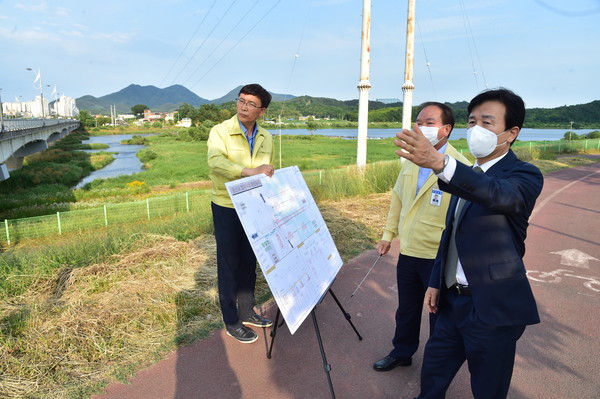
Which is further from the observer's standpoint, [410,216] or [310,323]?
[310,323]

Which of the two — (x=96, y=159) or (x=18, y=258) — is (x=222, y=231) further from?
(x=96, y=159)

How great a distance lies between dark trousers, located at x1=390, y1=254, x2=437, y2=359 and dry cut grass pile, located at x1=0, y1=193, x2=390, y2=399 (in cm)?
Result: 177

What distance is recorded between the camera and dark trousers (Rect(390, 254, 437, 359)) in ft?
9.40

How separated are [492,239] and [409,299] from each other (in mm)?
1341

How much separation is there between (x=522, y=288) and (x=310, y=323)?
236 centimetres

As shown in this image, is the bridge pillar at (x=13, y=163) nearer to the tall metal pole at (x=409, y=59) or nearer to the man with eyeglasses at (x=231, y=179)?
the tall metal pole at (x=409, y=59)

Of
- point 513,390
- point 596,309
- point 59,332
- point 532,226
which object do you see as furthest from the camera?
point 532,226

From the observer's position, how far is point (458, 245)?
1897 millimetres

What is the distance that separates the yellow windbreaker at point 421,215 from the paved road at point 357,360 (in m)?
1.08

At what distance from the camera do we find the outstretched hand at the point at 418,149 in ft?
4.78

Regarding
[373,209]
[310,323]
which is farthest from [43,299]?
[373,209]

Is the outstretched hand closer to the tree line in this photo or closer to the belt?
the belt

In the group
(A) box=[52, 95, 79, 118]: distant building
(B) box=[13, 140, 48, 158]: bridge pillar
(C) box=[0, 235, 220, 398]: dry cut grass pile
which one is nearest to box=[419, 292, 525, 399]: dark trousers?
(C) box=[0, 235, 220, 398]: dry cut grass pile

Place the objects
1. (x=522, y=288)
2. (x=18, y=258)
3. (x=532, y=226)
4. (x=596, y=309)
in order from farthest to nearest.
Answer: (x=532, y=226) < (x=18, y=258) < (x=596, y=309) < (x=522, y=288)
